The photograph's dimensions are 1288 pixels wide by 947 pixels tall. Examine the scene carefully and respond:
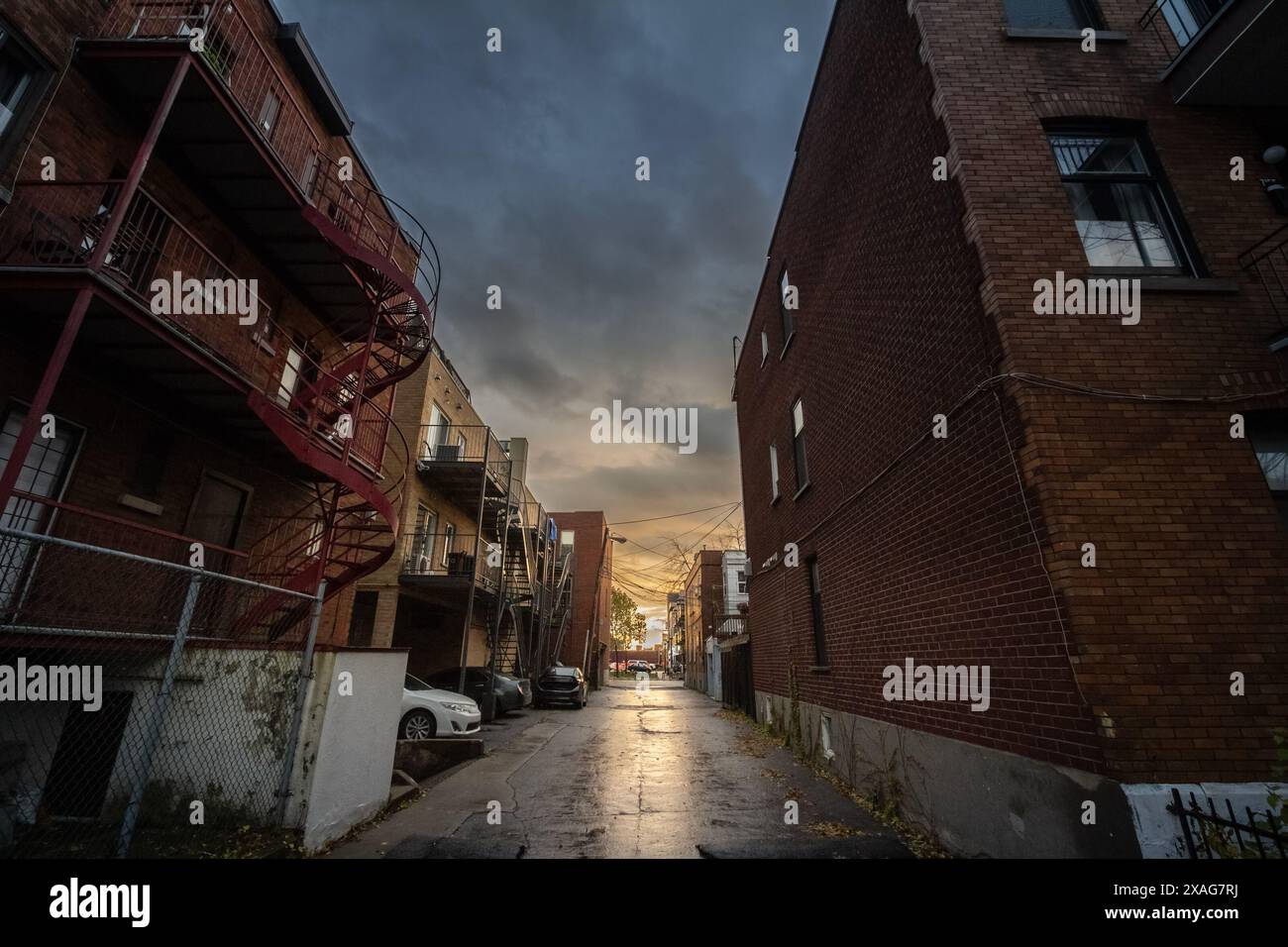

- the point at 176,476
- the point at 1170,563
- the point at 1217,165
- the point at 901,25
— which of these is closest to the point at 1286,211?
the point at 1217,165

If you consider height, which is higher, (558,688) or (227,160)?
(227,160)

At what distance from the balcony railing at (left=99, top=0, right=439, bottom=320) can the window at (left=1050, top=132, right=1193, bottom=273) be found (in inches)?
379

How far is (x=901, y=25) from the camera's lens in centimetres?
638

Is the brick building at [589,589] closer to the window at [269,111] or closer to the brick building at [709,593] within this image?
the brick building at [709,593]

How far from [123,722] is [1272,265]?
1265 centimetres

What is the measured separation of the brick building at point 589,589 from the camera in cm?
3406

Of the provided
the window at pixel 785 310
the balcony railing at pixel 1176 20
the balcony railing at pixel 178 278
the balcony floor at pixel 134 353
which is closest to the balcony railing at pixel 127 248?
the balcony railing at pixel 178 278

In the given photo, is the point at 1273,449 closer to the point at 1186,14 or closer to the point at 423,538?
the point at 1186,14

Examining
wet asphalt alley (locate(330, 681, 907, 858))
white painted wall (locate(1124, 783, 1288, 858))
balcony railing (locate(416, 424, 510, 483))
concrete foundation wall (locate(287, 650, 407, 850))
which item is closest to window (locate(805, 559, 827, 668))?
wet asphalt alley (locate(330, 681, 907, 858))

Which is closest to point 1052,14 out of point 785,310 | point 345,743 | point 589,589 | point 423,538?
point 785,310

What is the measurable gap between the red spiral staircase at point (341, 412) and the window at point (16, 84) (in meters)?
2.68

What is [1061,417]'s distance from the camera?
4.02 meters
